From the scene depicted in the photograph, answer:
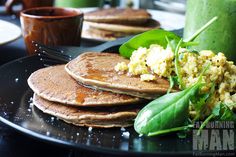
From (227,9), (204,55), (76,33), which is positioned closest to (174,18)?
(76,33)

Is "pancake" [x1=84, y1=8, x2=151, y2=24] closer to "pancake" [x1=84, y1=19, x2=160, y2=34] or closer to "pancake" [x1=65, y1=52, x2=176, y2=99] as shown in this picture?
"pancake" [x1=84, y1=19, x2=160, y2=34]

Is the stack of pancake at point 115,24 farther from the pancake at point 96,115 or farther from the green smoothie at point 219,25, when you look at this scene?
the pancake at point 96,115

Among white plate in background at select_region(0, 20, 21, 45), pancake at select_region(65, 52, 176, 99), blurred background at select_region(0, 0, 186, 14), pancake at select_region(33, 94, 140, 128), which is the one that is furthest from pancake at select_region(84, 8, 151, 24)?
pancake at select_region(33, 94, 140, 128)

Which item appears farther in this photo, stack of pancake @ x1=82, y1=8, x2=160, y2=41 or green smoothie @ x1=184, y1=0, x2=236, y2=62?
stack of pancake @ x1=82, y1=8, x2=160, y2=41

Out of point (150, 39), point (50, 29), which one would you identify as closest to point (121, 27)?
point (50, 29)

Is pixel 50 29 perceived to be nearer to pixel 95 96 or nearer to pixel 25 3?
pixel 95 96

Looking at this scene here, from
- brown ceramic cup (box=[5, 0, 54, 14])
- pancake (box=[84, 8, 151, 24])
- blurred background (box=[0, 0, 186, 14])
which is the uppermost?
brown ceramic cup (box=[5, 0, 54, 14])

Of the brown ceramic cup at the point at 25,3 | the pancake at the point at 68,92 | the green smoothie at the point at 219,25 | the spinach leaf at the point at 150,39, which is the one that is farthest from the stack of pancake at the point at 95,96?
the brown ceramic cup at the point at 25,3
